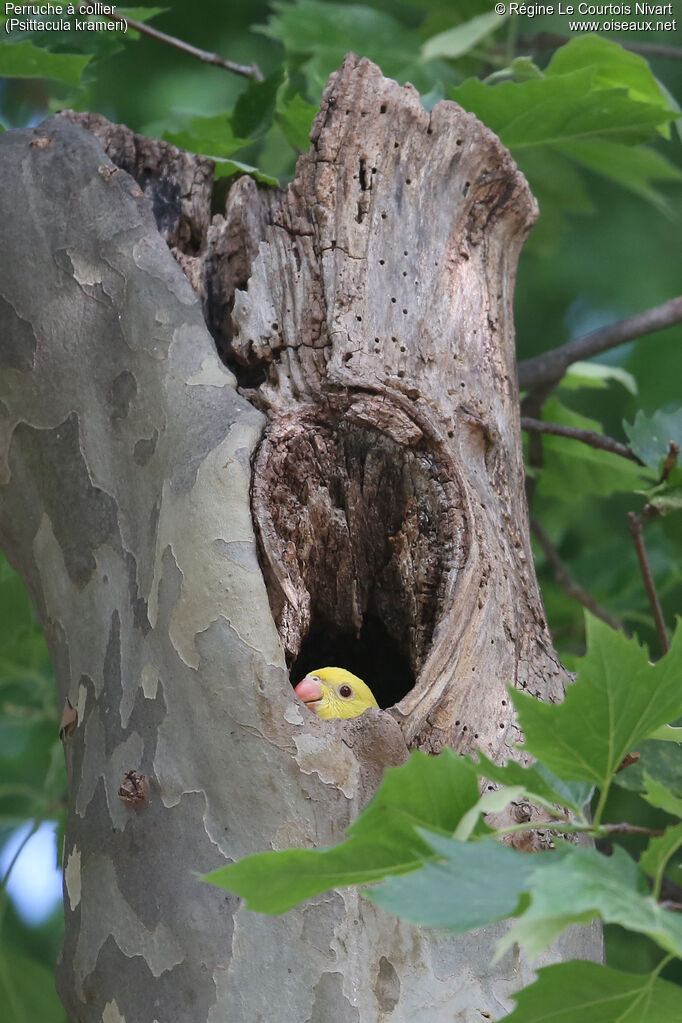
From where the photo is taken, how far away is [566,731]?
1.16 m

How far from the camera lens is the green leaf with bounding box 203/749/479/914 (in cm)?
106

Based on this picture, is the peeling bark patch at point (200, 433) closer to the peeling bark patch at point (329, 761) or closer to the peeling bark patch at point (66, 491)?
the peeling bark patch at point (66, 491)

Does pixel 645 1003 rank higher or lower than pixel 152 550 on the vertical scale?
lower

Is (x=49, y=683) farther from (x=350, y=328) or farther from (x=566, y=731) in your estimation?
(x=566, y=731)

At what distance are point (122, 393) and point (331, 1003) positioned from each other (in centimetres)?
104

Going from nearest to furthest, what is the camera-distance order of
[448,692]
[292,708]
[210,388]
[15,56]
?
[292,708], [448,692], [210,388], [15,56]

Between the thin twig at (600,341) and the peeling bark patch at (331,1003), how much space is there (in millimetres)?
1932

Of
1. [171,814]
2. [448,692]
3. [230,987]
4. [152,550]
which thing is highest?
[152,550]

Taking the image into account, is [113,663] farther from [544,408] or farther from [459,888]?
[544,408]

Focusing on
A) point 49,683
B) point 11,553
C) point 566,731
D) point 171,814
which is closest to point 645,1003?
point 566,731

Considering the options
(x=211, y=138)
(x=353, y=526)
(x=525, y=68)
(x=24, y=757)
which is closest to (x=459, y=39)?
(x=525, y=68)

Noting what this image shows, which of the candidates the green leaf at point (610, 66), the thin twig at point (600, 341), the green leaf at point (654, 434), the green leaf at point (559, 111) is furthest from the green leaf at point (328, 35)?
the green leaf at point (654, 434)

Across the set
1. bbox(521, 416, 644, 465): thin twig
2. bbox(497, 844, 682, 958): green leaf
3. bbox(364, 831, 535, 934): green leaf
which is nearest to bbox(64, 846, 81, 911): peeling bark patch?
bbox(364, 831, 535, 934): green leaf

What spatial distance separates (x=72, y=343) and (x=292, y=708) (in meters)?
0.80
